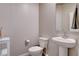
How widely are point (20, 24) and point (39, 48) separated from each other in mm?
383

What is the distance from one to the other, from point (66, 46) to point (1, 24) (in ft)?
2.73

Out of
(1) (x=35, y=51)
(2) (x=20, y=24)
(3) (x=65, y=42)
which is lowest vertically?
(1) (x=35, y=51)

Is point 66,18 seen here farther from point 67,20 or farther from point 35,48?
point 35,48

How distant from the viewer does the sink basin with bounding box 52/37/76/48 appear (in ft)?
4.27

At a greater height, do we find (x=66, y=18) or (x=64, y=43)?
(x=66, y=18)

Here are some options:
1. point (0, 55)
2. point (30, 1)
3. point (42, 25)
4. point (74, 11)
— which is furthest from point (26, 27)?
point (74, 11)

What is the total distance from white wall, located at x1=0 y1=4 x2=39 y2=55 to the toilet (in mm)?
57

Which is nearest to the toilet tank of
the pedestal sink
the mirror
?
the pedestal sink

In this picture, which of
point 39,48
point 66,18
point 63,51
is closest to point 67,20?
point 66,18

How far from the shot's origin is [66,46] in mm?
1316

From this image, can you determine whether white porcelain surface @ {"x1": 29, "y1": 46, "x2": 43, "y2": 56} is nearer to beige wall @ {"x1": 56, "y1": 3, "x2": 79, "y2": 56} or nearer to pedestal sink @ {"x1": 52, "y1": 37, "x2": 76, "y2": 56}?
pedestal sink @ {"x1": 52, "y1": 37, "x2": 76, "y2": 56}

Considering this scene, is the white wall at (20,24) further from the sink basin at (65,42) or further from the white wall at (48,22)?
the sink basin at (65,42)

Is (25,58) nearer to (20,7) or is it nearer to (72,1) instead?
(20,7)

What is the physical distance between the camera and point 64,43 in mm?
1317
